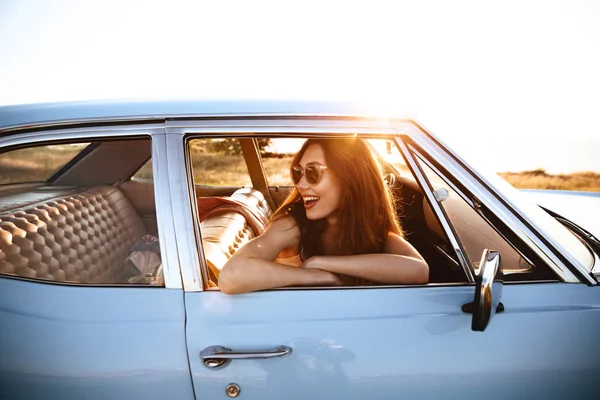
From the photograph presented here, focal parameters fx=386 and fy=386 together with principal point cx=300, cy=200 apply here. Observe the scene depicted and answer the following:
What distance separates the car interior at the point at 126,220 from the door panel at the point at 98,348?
0.41ft

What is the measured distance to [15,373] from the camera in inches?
50.1

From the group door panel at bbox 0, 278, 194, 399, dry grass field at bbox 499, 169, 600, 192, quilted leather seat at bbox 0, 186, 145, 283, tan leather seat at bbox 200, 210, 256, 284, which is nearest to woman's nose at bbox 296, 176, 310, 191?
tan leather seat at bbox 200, 210, 256, 284

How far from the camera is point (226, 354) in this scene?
1210 mm

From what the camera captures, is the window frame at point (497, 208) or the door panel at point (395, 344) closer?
the door panel at point (395, 344)

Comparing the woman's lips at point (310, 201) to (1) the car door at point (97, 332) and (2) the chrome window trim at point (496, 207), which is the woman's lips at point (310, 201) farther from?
(1) the car door at point (97, 332)

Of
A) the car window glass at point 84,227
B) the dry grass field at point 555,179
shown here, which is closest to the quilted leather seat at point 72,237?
the car window glass at point 84,227

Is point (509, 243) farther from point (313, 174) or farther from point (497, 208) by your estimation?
point (313, 174)

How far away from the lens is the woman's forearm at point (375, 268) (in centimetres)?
145

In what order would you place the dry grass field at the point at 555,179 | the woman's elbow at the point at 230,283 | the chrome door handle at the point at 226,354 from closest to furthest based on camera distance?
the chrome door handle at the point at 226,354, the woman's elbow at the point at 230,283, the dry grass field at the point at 555,179

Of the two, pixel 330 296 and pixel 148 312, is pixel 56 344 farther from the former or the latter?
pixel 330 296

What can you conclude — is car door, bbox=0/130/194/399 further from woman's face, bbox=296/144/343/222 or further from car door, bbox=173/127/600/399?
woman's face, bbox=296/144/343/222

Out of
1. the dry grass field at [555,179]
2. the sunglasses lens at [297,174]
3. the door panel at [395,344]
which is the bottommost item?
the door panel at [395,344]

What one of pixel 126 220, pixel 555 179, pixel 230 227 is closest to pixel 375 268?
pixel 230 227

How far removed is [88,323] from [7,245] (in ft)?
2.98
